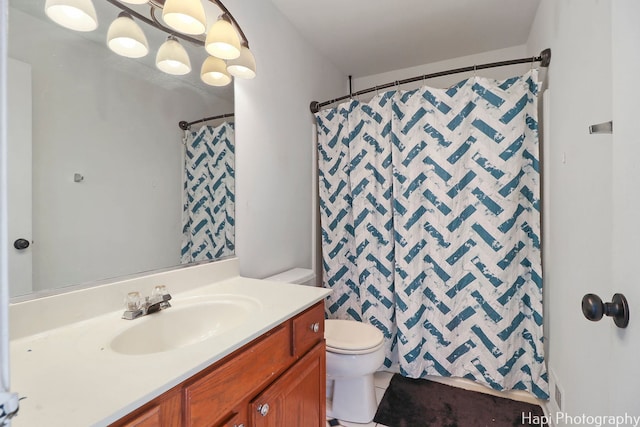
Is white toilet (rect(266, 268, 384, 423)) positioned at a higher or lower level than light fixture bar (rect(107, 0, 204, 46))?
lower

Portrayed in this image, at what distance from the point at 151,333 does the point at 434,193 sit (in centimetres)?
162

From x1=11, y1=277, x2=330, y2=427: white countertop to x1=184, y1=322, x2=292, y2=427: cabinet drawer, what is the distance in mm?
48

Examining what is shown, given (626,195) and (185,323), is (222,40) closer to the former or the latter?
(185,323)

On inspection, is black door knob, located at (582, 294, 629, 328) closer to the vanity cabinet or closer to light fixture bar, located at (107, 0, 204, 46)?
the vanity cabinet

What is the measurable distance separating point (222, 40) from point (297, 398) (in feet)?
4.64

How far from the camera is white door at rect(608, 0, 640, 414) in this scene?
55 cm

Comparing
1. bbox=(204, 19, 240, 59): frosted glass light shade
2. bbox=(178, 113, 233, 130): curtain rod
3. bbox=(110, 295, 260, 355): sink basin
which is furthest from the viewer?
bbox=(178, 113, 233, 130): curtain rod

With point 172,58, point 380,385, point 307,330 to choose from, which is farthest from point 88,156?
point 380,385

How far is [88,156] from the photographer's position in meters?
0.98

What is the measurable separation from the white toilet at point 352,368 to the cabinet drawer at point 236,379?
0.61 m

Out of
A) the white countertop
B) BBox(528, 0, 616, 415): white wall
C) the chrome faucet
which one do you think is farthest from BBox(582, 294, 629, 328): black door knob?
the chrome faucet

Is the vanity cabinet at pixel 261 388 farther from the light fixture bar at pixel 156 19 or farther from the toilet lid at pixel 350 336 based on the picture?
the light fixture bar at pixel 156 19

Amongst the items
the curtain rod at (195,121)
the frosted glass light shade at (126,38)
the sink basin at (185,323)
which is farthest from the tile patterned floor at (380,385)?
the frosted glass light shade at (126,38)

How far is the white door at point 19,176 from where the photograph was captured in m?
0.80
